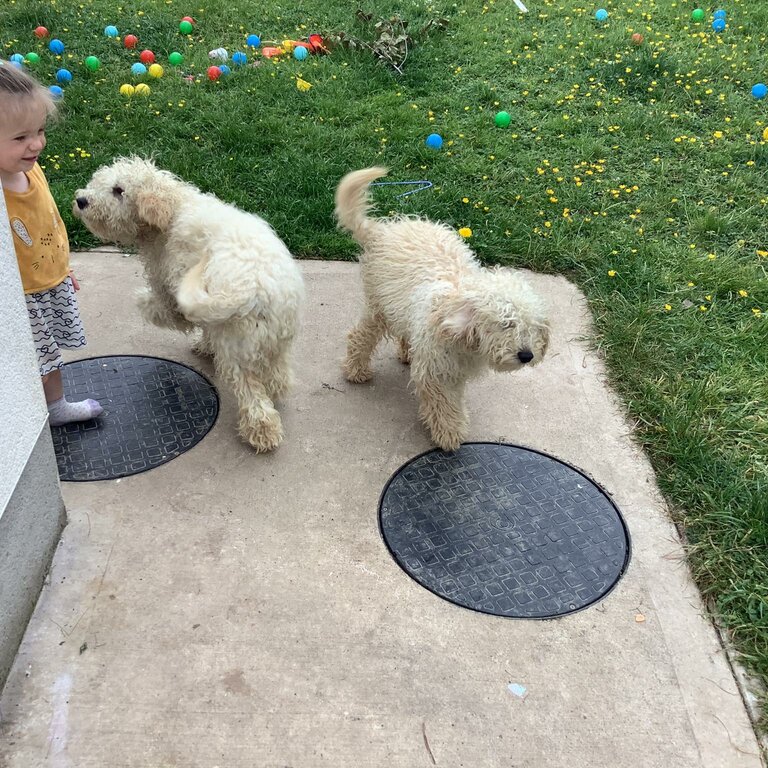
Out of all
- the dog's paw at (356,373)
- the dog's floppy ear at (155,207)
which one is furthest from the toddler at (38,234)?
the dog's paw at (356,373)

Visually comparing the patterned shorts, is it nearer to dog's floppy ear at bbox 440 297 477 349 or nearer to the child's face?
the child's face

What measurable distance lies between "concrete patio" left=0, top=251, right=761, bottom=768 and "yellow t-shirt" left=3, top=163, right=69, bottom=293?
0.96m

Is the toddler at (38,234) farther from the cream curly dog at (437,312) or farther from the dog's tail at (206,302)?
the cream curly dog at (437,312)

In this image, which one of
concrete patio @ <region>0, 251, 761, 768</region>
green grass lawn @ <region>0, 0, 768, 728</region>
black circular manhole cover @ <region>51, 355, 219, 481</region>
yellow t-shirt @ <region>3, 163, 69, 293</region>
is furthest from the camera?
green grass lawn @ <region>0, 0, 768, 728</region>

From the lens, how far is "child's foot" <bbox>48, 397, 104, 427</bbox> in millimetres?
3262

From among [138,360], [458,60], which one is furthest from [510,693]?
[458,60]

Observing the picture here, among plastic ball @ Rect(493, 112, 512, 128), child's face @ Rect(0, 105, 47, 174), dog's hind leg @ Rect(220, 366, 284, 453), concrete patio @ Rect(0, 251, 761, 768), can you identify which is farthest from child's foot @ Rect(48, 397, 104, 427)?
plastic ball @ Rect(493, 112, 512, 128)

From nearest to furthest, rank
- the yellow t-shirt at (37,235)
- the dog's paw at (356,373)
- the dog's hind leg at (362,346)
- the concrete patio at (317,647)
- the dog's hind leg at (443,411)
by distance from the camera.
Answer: the concrete patio at (317,647) < the yellow t-shirt at (37,235) < the dog's hind leg at (443,411) < the dog's hind leg at (362,346) < the dog's paw at (356,373)

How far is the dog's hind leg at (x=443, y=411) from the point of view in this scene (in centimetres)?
330

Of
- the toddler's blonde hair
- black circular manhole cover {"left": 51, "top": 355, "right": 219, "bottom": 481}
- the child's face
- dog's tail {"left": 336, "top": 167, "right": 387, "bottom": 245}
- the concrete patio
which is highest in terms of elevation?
the toddler's blonde hair

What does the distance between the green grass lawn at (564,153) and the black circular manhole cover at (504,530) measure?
0.43 meters

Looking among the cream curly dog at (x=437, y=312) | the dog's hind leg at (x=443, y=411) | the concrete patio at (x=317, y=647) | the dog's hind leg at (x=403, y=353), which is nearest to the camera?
the concrete patio at (x=317, y=647)

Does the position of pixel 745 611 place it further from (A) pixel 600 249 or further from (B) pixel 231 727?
(A) pixel 600 249

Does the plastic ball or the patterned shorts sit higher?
the plastic ball
